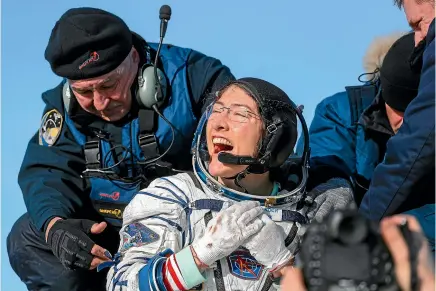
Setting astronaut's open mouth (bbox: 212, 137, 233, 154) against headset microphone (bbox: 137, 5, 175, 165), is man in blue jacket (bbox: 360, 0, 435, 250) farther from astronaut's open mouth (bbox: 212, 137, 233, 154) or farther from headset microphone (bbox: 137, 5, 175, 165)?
headset microphone (bbox: 137, 5, 175, 165)

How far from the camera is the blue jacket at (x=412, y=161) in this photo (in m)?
2.35

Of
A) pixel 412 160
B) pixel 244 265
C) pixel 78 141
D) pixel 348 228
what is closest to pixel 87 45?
pixel 78 141

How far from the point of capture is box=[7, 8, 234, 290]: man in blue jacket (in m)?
4.01

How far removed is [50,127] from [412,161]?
2.36m

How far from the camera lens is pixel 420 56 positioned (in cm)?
324

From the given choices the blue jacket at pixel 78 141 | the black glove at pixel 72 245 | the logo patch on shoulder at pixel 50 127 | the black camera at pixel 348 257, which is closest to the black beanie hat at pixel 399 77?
the blue jacket at pixel 78 141

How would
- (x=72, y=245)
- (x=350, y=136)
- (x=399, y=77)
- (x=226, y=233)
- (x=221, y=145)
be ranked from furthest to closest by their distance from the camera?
(x=350, y=136), (x=72, y=245), (x=399, y=77), (x=221, y=145), (x=226, y=233)

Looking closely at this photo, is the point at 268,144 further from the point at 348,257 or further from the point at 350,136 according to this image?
the point at 348,257

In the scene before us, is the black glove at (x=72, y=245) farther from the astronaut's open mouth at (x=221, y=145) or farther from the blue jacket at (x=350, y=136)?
the blue jacket at (x=350, y=136)

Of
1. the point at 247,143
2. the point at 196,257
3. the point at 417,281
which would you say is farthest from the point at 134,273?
the point at 417,281

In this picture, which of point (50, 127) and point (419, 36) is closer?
point (419, 36)

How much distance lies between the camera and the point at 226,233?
271 cm

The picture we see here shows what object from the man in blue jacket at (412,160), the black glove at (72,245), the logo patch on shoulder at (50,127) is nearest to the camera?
the man in blue jacket at (412,160)

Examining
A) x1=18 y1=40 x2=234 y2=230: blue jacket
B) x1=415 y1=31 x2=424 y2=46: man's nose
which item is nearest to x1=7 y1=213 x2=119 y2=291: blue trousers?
x1=18 y1=40 x2=234 y2=230: blue jacket
